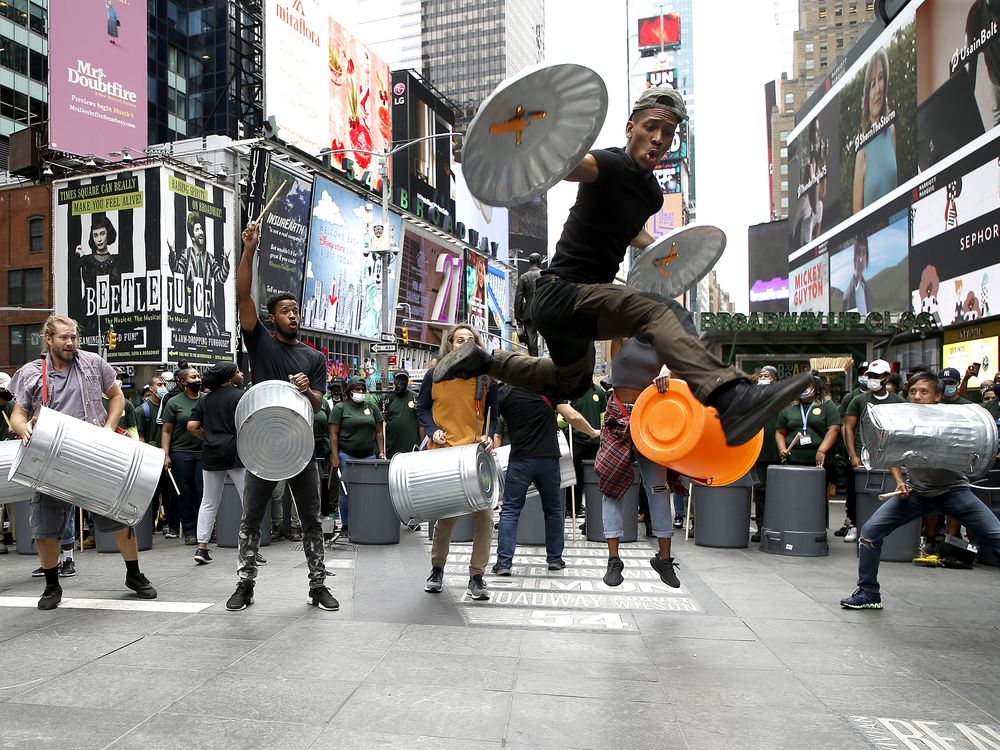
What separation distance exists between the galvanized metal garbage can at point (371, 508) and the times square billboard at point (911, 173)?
20274mm

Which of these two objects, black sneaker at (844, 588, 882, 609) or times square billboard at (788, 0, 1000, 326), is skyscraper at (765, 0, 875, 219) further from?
black sneaker at (844, 588, 882, 609)

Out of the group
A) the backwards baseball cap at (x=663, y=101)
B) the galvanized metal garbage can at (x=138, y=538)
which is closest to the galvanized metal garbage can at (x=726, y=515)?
the backwards baseball cap at (x=663, y=101)

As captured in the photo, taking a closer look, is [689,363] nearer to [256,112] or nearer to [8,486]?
[8,486]

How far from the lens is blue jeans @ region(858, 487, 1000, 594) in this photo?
528 cm

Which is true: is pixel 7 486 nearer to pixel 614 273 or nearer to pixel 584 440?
pixel 614 273

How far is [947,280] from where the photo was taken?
30.2 meters

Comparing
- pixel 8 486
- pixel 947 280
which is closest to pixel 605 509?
pixel 8 486

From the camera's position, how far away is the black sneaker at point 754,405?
3.12 meters

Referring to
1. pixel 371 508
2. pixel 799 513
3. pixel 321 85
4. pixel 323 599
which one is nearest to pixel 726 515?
pixel 799 513

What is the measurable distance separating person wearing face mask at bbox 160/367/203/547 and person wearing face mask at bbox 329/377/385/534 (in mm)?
1570

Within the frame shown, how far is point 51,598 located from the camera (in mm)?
5551

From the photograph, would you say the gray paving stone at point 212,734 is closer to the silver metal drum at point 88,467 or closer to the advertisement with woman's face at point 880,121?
the silver metal drum at point 88,467

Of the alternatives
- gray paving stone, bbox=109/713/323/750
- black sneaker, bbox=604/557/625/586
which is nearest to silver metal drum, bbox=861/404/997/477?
black sneaker, bbox=604/557/625/586

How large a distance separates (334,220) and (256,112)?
47.1 ft
